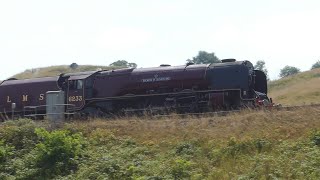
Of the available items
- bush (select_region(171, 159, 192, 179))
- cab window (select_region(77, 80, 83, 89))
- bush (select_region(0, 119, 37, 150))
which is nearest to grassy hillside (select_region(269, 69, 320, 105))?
cab window (select_region(77, 80, 83, 89))

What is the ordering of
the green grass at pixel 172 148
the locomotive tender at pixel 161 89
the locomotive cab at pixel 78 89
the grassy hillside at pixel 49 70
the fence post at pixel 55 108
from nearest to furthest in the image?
the green grass at pixel 172 148 < the fence post at pixel 55 108 < the locomotive tender at pixel 161 89 < the locomotive cab at pixel 78 89 < the grassy hillside at pixel 49 70

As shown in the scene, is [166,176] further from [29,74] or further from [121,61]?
[121,61]

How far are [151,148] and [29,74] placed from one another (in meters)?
84.8

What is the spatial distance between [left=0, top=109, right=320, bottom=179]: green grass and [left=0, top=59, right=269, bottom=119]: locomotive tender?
3.90 meters

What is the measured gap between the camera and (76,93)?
26766mm

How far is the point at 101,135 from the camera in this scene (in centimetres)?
1822

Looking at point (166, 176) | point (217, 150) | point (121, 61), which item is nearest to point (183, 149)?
point (217, 150)

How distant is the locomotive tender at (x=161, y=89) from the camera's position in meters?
23.2

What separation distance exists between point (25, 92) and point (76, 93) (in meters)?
4.46

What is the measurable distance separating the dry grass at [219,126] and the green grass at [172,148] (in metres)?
0.03

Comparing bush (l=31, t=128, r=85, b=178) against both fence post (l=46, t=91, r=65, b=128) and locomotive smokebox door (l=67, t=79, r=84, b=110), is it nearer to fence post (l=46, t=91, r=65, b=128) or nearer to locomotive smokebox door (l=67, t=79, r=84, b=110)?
fence post (l=46, t=91, r=65, b=128)

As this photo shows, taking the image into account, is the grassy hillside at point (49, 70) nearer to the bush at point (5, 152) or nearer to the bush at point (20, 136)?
the bush at point (20, 136)

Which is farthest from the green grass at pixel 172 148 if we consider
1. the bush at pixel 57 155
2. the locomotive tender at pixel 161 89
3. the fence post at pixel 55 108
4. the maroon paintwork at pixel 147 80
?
the maroon paintwork at pixel 147 80

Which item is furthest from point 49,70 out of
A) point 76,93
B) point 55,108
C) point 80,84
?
point 55,108
